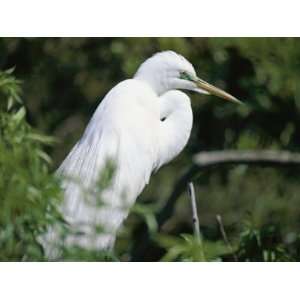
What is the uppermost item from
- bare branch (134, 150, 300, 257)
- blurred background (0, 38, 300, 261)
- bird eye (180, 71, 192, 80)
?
bare branch (134, 150, 300, 257)

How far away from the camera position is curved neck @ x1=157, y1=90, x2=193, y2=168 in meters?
3.85

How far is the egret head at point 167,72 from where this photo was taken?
3803 millimetres

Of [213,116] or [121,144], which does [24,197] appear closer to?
[121,144]

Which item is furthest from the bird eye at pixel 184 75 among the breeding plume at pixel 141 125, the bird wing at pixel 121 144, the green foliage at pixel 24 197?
the green foliage at pixel 24 197

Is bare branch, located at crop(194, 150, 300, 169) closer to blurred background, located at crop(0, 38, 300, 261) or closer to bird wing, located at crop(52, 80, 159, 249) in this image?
blurred background, located at crop(0, 38, 300, 261)

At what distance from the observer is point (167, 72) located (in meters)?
3.81

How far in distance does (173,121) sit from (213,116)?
1.24m

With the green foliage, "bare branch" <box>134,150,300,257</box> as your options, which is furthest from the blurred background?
"bare branch" <box>134,150,300,257</box>

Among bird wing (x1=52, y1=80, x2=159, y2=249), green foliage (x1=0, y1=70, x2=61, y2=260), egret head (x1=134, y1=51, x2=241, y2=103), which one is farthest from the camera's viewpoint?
egret head (x1=134, y1=51, x2=241, y2=103)

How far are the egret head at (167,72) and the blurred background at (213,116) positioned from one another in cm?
15

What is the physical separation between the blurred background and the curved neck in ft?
0.71

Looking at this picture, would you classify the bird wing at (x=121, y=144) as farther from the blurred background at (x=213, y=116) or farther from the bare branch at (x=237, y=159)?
the bare branch at (x=237, y=159)

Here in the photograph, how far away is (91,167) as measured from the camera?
12.0 feet
